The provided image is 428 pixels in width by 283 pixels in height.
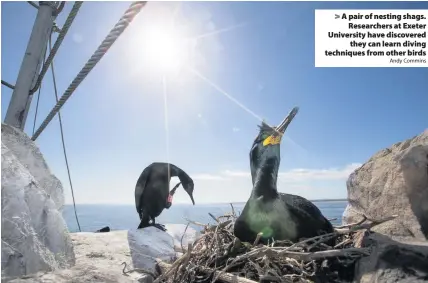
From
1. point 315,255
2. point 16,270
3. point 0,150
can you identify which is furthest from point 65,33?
point 315,255

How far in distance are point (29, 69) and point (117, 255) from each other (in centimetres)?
234

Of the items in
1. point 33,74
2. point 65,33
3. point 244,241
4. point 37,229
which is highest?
point 65,33

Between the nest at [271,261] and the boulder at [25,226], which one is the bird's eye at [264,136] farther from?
the boulder at [25,226]

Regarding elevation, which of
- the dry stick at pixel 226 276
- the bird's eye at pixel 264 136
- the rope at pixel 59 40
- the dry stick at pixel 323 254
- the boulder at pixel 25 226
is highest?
the rope at pixel 59 40

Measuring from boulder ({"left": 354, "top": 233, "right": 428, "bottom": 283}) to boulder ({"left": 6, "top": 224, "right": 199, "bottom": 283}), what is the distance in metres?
1.60

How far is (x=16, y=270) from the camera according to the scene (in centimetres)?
184

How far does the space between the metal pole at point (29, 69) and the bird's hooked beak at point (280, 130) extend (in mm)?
2687

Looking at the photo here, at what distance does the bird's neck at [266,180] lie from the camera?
11.2ft

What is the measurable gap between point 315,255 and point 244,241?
830 mm

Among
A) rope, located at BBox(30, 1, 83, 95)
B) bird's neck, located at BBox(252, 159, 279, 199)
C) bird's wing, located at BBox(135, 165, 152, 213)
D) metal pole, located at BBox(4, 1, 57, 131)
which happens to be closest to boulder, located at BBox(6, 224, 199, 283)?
bird's neck, located at BBox(252, 159, 279, 199)

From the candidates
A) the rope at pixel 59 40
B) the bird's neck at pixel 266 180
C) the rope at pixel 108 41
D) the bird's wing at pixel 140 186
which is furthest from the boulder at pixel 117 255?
the rope at pixel 59 40

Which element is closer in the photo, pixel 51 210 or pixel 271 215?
pixel 51 210

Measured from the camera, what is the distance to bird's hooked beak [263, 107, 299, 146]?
369cm

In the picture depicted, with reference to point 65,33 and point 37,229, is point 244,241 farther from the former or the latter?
point 65,33
